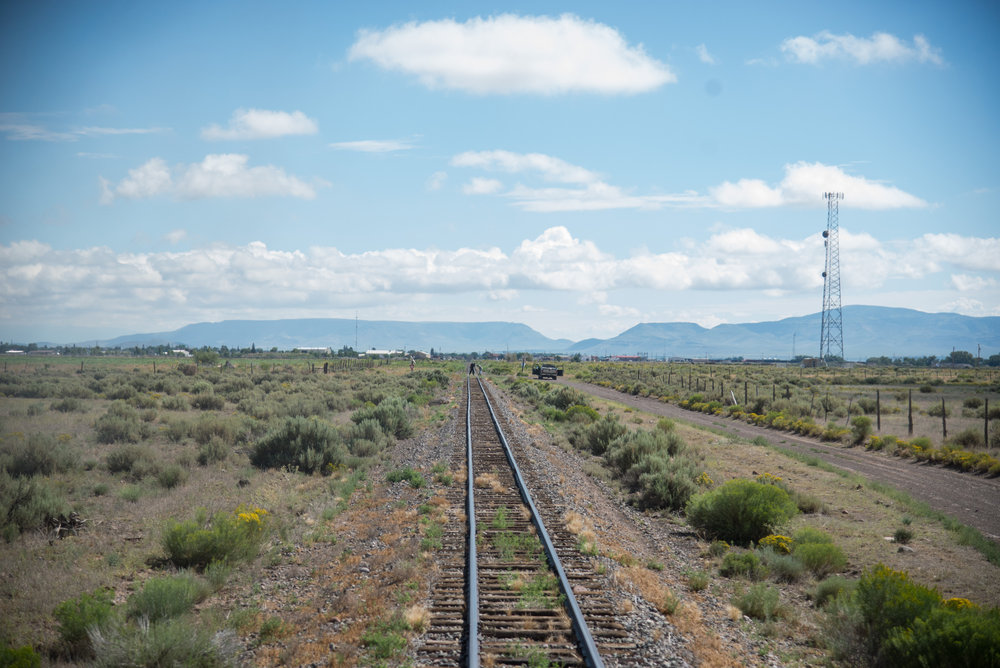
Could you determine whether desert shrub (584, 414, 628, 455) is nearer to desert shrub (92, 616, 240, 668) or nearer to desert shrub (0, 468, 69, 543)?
desert shrub (0, 468, 69, 543)

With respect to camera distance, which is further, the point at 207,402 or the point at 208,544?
the point at 207,402

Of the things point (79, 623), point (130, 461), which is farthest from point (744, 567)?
point (130, 461)

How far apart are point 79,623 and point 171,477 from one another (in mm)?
9021

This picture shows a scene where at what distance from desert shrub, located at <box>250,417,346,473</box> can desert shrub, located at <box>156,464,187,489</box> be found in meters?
2.56

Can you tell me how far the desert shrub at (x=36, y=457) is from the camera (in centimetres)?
1406

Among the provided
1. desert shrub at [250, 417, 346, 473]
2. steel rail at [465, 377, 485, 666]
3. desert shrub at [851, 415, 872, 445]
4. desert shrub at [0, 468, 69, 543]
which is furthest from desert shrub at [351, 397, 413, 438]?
desert shrub at [851, 415, 872, 445]

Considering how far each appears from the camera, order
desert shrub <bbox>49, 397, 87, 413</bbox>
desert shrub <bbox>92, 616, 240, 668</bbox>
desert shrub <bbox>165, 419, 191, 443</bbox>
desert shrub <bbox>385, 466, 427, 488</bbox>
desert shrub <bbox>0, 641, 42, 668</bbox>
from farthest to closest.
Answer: desert shrub <bbox>49, 397, 87, 413</bbox> → desert shrub <bbox>165, 419, 191, 443</bbox> → desert shrub <bbox>385, 466, 427, 488</bbox> → desert shrub <bbox>92, 616, 240, 668</bbox> → desert shrub <bbox>0, 641, 42, 668</bbox>

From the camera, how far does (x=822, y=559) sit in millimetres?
10195

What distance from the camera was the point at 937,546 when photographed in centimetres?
1184

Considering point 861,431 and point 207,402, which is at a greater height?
point 207,402

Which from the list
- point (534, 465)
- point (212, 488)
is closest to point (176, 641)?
point (212, 488)

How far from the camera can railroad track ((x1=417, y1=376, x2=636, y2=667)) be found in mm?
6664

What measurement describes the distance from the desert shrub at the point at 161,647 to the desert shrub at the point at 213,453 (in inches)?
466

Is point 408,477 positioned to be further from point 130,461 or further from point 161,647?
point 161,647
